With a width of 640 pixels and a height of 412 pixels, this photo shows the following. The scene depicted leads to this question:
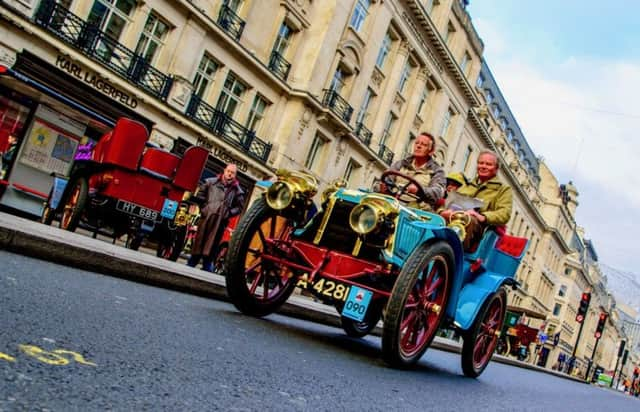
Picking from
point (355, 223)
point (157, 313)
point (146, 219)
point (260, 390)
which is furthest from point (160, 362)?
point (146, 219)

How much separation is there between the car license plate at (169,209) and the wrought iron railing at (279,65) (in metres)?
14.5

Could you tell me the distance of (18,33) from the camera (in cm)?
1404

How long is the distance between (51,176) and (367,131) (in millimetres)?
20304

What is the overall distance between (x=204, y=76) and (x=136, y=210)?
1278 cm

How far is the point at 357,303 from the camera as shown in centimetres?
386


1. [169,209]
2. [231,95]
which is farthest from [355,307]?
[231,95]

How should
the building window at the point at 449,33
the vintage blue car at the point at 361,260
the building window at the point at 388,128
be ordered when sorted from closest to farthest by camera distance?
the vintage blue car at the point at 361,260, the building window at the point at 388,128, the building window at the point at 449,33

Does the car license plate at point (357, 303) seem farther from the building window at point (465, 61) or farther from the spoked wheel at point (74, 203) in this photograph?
the building window at point (465, 61)

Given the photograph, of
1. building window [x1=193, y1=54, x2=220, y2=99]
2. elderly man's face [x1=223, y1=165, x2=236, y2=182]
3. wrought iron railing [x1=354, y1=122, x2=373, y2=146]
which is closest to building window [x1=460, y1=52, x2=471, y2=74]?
wrought iron railing [x1=354, y1=122, x2=373, y2=146]

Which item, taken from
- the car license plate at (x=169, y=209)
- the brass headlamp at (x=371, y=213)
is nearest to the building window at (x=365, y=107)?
the car license plate at (x=169, y=209)

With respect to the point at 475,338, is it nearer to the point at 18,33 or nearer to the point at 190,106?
the point at 18,33

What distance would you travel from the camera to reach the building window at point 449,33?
111 ft

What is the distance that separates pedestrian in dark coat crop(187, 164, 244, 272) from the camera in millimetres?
8672

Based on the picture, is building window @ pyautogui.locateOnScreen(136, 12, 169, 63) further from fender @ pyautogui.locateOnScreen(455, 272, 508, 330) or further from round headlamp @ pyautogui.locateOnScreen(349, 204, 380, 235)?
round headlamp @ pyautogui.locateOnScreen(349, 204, 380, 235)
